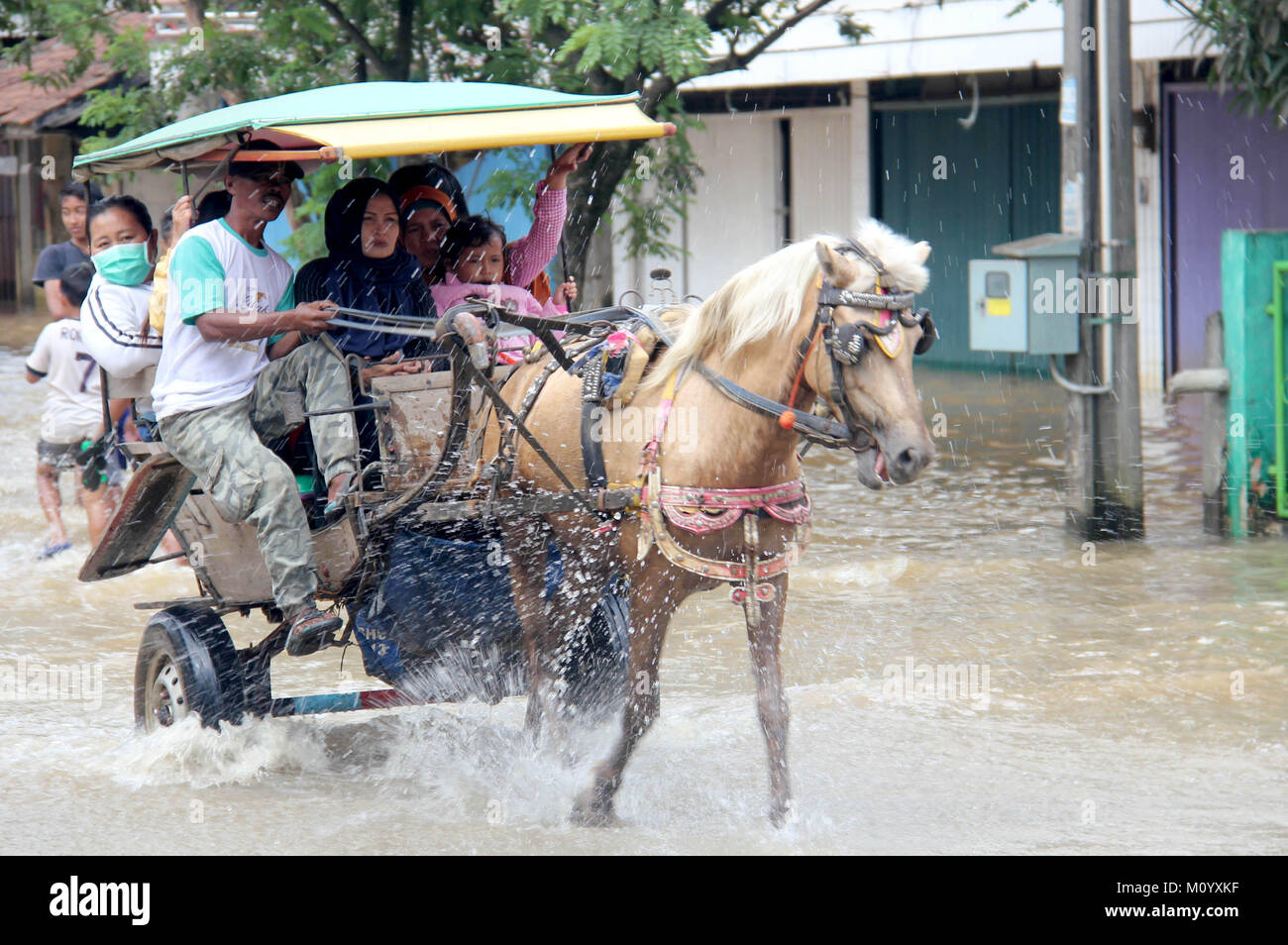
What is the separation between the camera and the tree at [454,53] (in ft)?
28.9

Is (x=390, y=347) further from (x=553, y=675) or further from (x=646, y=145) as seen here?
(x=646, y=145)

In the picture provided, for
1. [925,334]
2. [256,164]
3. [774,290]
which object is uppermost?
[256,164]

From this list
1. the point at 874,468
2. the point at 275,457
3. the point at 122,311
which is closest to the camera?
the point at 874,468

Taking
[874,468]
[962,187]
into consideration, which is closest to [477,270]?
[874,468]

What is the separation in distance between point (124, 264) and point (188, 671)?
1.89 meters

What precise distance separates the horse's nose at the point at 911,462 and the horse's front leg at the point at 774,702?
2.18 ft

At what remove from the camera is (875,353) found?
428 cm

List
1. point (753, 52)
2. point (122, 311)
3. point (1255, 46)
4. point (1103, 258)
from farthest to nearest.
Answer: point (753, 52) < point (1255, 46) < point (1103, 258) < point (122, 311)

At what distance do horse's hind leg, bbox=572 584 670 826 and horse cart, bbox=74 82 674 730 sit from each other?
387mm

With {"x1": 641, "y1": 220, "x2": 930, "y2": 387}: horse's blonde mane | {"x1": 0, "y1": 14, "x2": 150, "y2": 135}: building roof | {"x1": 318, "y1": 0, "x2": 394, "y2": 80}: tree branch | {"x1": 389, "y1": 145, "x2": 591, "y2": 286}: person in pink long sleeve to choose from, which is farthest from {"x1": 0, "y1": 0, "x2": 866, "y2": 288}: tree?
Result: {"x1": 0, "y1": 14, "x2": 150, "y2": 135}: building roof

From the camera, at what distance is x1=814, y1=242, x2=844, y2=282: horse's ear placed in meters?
4.34

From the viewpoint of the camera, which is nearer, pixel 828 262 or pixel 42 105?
pixel 828 262

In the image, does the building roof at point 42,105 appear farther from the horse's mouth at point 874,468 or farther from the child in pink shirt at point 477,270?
the horse's mouth at point 874,468

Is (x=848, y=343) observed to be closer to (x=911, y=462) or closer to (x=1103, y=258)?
(x=911, y=462)
